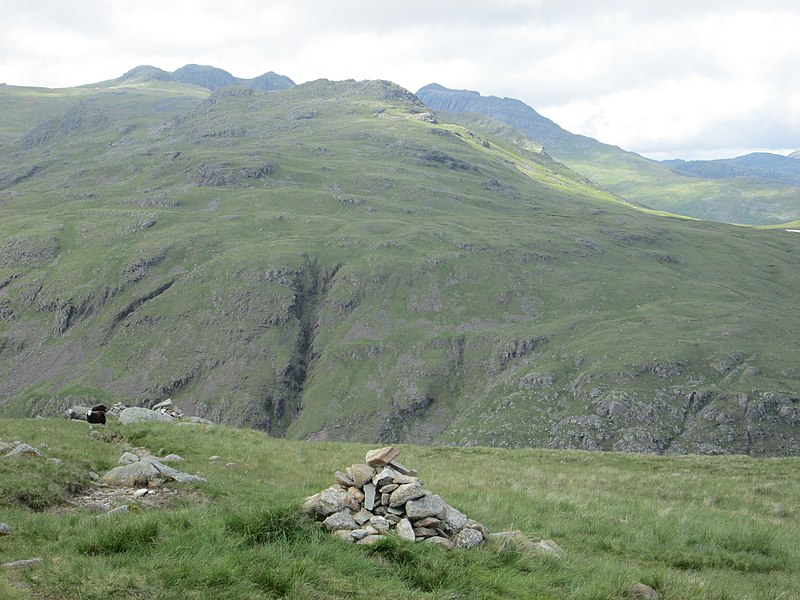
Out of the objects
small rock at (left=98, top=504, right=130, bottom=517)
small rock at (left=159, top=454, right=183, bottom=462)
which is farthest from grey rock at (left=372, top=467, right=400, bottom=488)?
small rock at (left=159, top=454, right=183, bottom=462)

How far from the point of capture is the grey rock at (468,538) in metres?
13.1

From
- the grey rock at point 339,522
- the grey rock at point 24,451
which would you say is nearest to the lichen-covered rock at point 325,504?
the grey rock at point 339,522

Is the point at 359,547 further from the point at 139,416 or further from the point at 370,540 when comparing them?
the point at 139,416

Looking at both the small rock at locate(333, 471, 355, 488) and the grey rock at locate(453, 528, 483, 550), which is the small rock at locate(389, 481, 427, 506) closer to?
the grey rock at locate(453, 528, 483, 550)

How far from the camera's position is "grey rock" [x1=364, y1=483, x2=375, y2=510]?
13.9m

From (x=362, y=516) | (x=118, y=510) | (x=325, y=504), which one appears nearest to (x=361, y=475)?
(x=362, y=516)

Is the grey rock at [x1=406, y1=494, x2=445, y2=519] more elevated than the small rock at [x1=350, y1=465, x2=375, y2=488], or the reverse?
the small rock at [x1=350, y1=465, x2=375, y2=488]

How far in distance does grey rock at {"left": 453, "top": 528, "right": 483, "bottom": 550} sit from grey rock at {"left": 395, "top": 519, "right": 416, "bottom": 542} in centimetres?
106

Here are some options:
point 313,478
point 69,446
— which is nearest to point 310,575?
point 313,478

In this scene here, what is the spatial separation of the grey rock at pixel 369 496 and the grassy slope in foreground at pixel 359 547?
5.43 feet

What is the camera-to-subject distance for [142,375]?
138375 millimetres

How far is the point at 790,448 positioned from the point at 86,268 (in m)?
172

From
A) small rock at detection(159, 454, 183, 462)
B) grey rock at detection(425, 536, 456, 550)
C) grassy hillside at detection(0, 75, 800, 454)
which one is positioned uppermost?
grey rock at detection(425, 536, 456, 550)

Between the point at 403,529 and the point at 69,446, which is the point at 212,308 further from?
the point at 403,529
